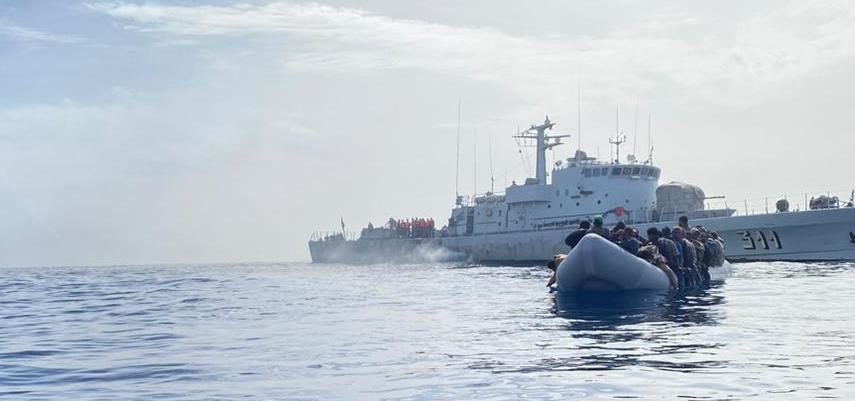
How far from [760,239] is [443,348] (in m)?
40.8

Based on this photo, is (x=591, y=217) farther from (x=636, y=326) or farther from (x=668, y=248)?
(x=636, y=326)

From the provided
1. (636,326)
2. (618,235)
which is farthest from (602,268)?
(636,326)

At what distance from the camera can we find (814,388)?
9602mm

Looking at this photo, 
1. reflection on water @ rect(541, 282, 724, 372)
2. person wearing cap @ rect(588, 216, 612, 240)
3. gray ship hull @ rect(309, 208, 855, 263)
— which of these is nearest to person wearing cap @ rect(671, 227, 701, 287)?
reflection on water @ rect(541, 282, 724, 372)

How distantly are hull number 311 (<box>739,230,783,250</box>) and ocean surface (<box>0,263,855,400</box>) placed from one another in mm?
25860

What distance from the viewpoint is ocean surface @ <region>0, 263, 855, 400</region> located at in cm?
1006

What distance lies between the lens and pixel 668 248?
87.7 ft

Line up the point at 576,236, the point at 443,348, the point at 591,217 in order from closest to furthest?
the point at 443,348 → the point at 576,236 → the point at 591,217

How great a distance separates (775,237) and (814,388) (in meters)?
42.7

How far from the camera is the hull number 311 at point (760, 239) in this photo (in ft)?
164

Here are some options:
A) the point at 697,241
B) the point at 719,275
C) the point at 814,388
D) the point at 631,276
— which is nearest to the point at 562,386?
the point at 814,388

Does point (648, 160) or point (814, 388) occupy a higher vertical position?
point (648, 160)

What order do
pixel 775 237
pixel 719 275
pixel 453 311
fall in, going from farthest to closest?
pixel 775 237, pixel 719 275, pixel 453 311

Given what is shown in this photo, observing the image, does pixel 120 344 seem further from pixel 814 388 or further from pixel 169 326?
pixel 814 388
